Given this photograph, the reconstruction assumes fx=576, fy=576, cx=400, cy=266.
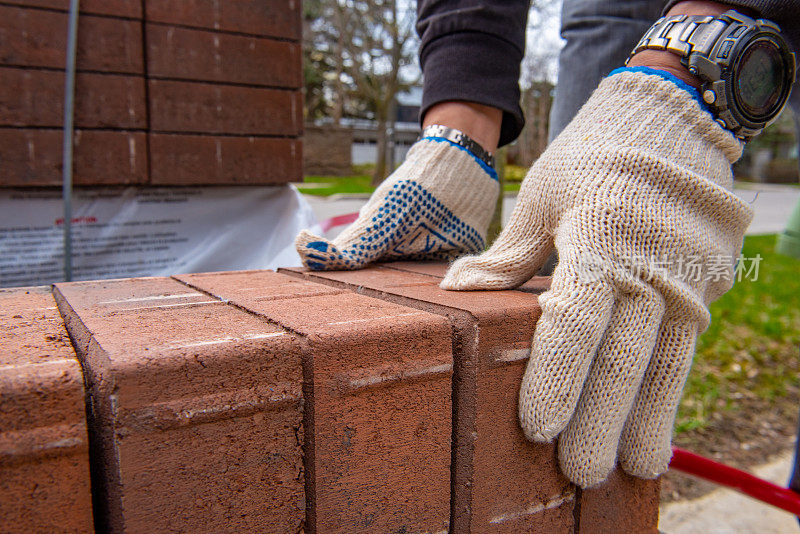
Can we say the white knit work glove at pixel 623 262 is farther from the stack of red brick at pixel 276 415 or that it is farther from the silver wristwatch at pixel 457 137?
the silver wristwatch at pixel 457 137

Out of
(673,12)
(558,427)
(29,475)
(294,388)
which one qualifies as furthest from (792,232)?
(29,475)

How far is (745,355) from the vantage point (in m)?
3.62

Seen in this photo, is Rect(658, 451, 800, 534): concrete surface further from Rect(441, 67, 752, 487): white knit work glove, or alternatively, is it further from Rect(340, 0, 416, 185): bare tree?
Rect(340, 0, 416, 185): bare tree

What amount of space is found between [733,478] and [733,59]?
Answer: 1.06 m

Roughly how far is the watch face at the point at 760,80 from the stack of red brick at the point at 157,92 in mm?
2126

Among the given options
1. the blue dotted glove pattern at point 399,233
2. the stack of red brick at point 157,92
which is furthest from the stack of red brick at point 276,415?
the stack of red brick at point 157,92

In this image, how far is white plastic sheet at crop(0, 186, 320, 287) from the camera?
238 centimetres

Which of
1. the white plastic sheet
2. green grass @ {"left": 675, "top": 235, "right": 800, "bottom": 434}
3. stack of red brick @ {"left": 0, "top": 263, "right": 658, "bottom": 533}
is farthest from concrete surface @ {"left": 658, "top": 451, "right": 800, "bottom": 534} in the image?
the white plastic sheet

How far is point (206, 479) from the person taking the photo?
694mm

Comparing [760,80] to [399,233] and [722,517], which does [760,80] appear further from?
[722,517]

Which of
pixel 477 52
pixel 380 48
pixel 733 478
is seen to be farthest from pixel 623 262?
pixel 380 48

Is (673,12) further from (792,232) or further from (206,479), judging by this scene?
A: (792,232)

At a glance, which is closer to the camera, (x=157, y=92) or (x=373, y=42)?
(x=157, y=92)

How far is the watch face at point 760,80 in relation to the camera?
100 cm
